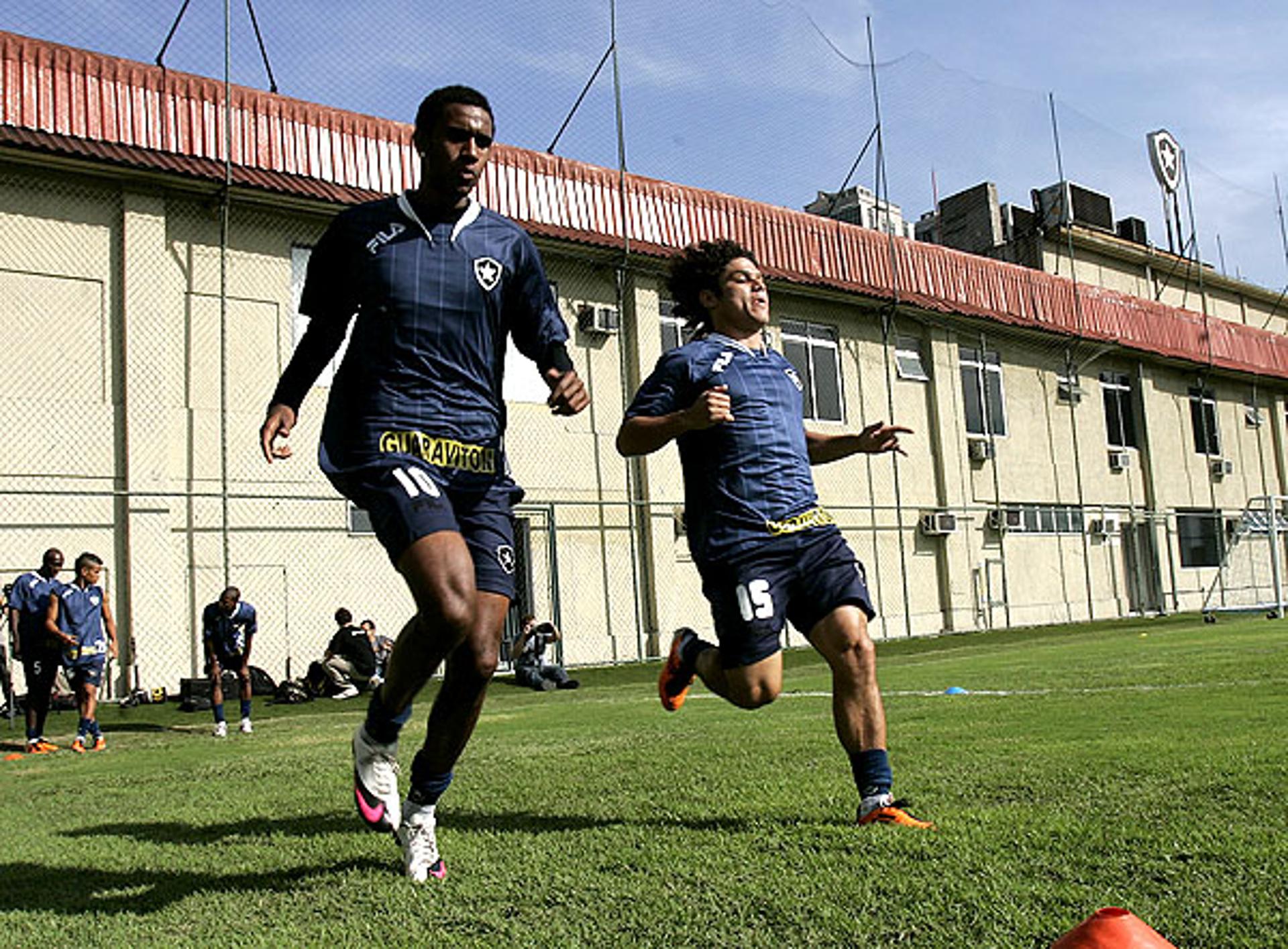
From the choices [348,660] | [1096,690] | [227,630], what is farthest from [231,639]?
[1096,690]

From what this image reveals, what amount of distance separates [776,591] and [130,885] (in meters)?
2.17

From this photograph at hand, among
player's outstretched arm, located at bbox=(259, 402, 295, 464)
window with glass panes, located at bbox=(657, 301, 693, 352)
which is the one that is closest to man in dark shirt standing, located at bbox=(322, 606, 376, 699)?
window with glass panes, located at bbox=(657, 301, 693, 352)

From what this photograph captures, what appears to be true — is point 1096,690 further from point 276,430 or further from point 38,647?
point 38,647

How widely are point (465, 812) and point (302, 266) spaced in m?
15.3

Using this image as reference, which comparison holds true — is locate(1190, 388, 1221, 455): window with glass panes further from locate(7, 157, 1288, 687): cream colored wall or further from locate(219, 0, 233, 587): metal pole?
locate(219, 0, 233, 587): metal pole

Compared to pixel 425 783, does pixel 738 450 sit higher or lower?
higher

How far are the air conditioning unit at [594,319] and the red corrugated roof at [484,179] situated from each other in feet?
3.58

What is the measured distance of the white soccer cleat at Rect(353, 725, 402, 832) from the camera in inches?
142

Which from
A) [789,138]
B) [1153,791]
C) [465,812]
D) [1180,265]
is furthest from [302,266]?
[1180,265]

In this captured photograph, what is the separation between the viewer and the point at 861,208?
2875 cm

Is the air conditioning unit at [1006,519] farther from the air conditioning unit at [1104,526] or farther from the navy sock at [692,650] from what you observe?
the navy sock at [692,650]

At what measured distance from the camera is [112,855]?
4105 mm

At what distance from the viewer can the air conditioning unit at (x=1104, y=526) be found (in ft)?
105

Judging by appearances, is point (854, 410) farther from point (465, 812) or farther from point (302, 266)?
point (465, 812)
